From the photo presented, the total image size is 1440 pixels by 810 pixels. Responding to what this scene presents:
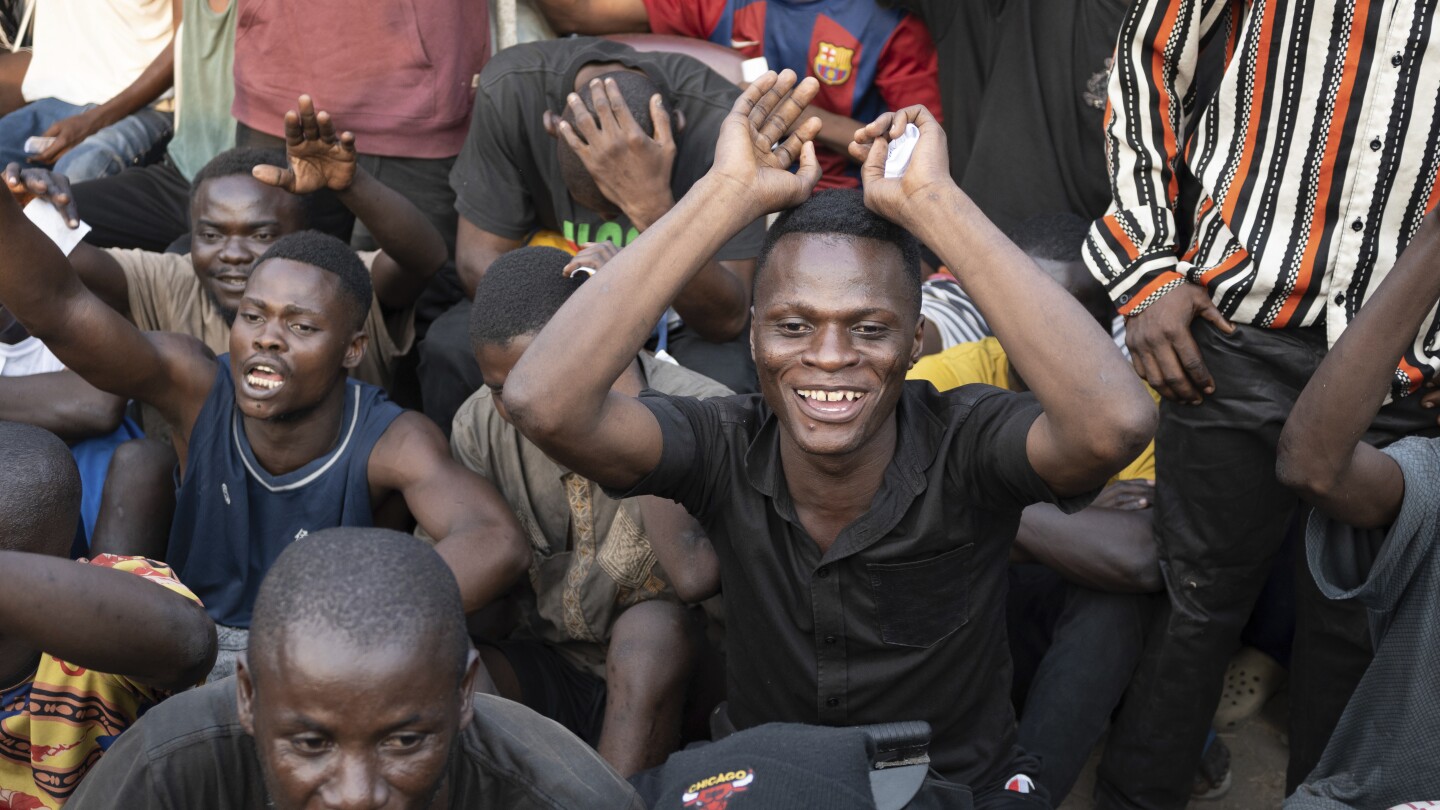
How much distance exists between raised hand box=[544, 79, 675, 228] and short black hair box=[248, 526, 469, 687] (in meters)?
1.95

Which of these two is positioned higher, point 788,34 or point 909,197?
point 909,197

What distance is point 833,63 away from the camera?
4.78 metres

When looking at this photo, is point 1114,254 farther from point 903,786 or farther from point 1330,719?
point 903,786

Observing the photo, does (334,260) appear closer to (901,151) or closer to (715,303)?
(715,303)

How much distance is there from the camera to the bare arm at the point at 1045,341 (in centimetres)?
224

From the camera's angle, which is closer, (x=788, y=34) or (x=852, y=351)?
(x=852, y=351)

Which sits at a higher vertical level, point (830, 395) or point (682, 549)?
point (830, 395)

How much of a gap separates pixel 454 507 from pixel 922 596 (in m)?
1.32

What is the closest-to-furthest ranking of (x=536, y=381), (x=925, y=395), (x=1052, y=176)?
1. (x=536, y=381)
2. (x=925, y=395)
3. (x=1052, y=176)

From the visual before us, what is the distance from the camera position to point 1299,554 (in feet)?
10.7

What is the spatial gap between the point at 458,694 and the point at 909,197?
3.76 ft

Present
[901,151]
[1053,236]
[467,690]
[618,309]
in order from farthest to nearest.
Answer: [1053,236]
[901,151]
[618,309]
[467,690]

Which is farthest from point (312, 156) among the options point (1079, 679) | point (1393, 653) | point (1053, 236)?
point (1393, 653)

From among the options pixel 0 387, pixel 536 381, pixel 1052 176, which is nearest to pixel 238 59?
pixel 0 387
